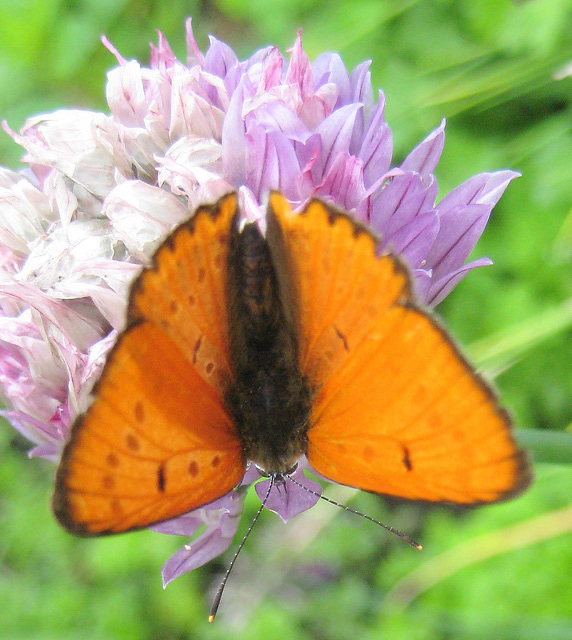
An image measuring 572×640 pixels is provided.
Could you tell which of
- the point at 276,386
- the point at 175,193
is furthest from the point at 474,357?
the point at 175,193

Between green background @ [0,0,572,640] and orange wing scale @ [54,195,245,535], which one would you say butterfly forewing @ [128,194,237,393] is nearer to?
orange wing scale @ [54,195,245,535]

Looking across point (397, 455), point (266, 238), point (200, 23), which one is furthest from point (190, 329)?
point (200, 23)

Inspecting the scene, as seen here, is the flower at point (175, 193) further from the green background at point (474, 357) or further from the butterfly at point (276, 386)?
the green background at point (474, 357)

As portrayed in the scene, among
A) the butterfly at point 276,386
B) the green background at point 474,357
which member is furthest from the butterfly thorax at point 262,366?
the green background at point 474,357

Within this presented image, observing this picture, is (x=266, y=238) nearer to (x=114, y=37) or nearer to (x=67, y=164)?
(x=67, y=164)

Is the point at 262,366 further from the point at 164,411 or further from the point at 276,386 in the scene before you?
the point at 164,411

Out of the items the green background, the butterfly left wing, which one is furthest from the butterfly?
the green background
